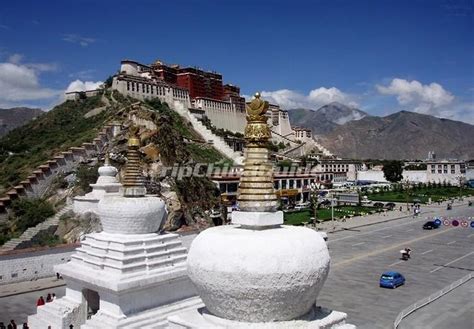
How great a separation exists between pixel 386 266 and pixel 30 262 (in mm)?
19565

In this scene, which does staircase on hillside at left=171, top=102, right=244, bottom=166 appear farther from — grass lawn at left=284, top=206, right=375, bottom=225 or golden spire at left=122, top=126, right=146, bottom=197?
golden spire at left=122, top=126, right=146, bottom=197

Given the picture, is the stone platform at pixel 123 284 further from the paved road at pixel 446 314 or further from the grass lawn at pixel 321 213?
the grass lawn at pixel 321 213

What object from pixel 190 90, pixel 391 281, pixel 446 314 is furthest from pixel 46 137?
pixel 446 314

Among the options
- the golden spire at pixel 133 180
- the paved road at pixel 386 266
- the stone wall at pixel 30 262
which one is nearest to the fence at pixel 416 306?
the paved road at pixel 386 266

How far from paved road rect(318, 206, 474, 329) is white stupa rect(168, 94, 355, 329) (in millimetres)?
11225

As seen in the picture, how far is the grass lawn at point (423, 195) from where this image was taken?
74312 mm

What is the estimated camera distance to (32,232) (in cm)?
3028

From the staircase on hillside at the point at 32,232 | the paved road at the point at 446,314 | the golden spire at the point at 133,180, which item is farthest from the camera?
the staircase on hillside at the point at 32,232

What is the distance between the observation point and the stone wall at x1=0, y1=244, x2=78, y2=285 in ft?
76.0

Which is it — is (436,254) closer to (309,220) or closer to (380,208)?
(309,220)

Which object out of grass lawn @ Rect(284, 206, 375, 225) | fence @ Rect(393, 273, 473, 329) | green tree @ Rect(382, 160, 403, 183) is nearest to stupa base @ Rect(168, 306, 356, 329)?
fence @ Rect(393, 273, 473, 329)

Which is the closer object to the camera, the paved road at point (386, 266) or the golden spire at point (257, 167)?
the golden spire at point (257, 167)

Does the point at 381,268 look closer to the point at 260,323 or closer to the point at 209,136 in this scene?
the point at 260,323

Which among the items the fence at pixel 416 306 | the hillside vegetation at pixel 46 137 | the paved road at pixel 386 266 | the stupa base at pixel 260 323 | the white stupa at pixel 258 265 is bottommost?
the paved road at pixel 386 266
